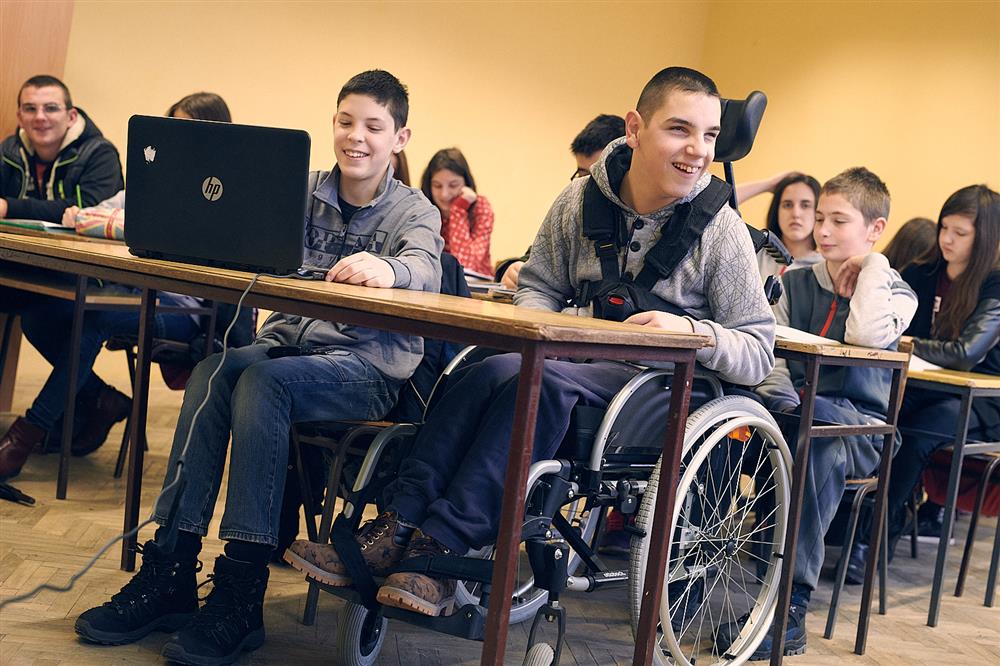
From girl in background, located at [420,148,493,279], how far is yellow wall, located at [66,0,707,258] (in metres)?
1.05

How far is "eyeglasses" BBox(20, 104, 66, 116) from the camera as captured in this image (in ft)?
12.2

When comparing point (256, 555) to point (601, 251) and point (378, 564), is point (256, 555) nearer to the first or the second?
point (378, 564)

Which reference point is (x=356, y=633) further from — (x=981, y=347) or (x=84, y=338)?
(x=981, y=347)

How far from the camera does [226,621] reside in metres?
1.83

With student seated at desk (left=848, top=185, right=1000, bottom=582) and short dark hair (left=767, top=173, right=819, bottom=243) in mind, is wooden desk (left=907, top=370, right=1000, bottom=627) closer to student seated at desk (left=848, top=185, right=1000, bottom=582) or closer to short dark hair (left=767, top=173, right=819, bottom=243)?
student seated at desk (left=848, top=185, right=1000, bottom=582)

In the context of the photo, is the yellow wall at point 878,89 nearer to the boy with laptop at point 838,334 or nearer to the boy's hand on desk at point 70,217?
the boy with laptop at point 838,334

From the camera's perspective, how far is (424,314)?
4.82 feet

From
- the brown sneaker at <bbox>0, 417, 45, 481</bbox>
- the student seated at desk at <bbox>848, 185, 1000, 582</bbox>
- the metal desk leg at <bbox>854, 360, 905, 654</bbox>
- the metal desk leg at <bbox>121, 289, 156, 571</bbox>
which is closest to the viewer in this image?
the metal desk leg at <bbox>121, 289, 156, 571</bbox>

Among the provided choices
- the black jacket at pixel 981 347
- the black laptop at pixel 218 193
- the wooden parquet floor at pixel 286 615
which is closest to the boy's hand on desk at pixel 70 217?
the wooden parquet floor at pixel 286 615

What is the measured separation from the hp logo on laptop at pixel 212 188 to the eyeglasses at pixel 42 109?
2.22 metres

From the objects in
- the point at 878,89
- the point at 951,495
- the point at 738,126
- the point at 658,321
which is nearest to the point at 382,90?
the point at 738,126

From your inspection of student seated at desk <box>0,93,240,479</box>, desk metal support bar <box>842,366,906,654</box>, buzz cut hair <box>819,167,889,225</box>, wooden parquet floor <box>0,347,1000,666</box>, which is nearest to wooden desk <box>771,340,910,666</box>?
desk metal support bar <box>842,366,906,654</box>

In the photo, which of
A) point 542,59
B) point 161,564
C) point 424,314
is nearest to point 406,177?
point 161,564

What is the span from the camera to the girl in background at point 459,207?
4.46 metres
